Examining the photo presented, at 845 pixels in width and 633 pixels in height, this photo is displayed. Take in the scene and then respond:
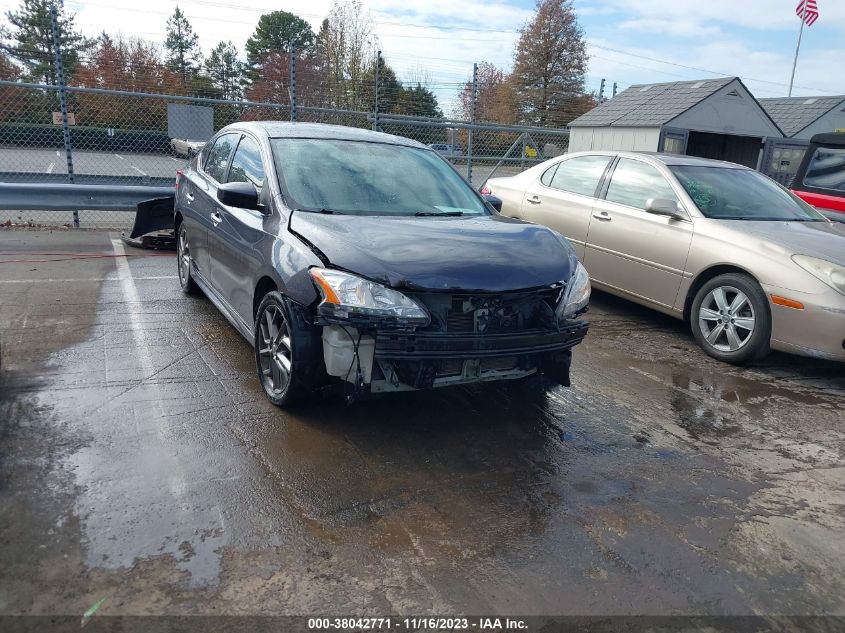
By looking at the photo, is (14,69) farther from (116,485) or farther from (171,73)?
(116,485)

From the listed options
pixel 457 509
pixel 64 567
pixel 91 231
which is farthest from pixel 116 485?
pixel 91 231

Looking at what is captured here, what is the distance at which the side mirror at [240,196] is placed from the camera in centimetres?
420

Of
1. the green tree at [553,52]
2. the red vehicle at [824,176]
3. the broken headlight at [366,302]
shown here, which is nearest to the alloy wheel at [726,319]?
the red vehicle at [824,176]

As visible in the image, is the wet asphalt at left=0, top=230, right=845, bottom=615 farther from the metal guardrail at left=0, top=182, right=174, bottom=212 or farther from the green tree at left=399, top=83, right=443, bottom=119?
the green tree at left=399, top=83, right=443, bottom=119

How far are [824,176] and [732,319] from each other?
3889mm

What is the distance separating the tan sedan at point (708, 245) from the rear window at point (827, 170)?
5.78 ft

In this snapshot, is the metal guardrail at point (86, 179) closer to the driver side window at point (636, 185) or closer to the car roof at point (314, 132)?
the car roof at point (314, 132)

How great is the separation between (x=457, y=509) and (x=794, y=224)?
4.58m

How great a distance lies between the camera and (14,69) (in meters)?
11.9

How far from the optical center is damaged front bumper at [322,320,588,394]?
3.38 meters

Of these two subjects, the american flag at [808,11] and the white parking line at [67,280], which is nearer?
the white parking line at [67,280]

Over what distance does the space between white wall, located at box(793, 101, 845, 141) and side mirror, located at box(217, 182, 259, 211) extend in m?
24.3

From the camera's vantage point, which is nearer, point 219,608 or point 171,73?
point 219,608

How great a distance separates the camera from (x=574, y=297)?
391 centimetres
